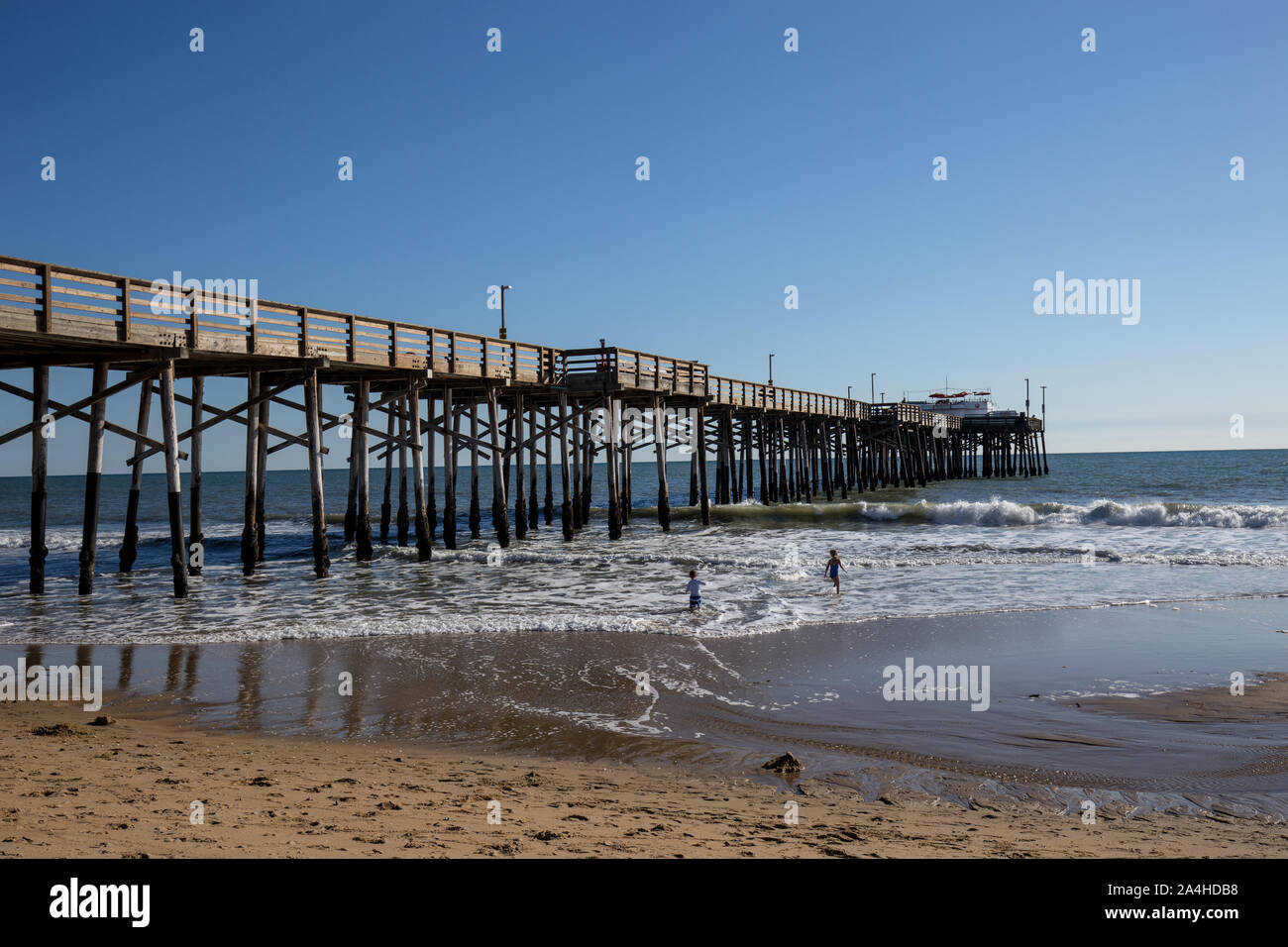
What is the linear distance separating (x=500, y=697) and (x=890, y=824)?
18.0 feet

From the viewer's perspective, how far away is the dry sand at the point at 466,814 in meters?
5.25

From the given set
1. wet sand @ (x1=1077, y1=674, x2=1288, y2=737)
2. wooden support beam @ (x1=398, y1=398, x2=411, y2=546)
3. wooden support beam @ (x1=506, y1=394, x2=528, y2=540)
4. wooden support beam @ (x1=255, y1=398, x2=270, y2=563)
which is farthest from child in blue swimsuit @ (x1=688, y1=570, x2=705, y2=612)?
wooden support beam @ (x1=506, y1=394, x2=528, y2=540)

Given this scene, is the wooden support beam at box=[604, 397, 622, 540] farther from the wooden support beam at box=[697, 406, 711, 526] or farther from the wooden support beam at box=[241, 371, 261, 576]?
the wooden support beam at box=[241, 371, 261, 576]

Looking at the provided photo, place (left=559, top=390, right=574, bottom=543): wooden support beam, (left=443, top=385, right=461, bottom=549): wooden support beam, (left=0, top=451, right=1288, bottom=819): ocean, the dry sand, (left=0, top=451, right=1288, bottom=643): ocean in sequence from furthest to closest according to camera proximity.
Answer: (left=559, top=390, right=574, bottom=543): wooden support beam, (left=443, top=385, right=461, bottom=549): wooden support beam, (left=0, top=451, right=1288, bottom=643): ocean, (left=0, top=451, right=1288, bottom=819): ocean, the dry sand

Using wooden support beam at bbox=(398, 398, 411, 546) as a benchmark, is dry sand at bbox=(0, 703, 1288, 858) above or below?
below

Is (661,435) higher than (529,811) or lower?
higher

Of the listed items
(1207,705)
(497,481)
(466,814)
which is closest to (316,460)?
(497,481)

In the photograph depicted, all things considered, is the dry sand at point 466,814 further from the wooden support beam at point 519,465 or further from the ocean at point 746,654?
the wooden support beam at point 519,465

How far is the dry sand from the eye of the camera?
5254mm

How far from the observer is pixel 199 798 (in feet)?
20.4

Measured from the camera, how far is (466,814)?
19.9ft

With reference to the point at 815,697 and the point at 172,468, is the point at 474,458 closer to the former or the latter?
the point at 172,468
